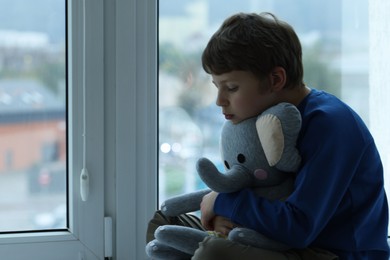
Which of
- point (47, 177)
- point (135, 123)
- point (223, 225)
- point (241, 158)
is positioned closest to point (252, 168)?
point (241, 158)

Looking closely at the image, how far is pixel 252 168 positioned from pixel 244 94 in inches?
5.8

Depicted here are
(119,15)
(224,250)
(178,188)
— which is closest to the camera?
(224,250)

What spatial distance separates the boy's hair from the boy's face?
0.01 metres

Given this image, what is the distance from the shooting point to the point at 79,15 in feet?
5.74

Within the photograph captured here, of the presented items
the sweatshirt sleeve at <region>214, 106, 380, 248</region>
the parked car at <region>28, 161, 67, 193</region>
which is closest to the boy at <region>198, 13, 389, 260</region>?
the sweatshirt sleeve at <region>214, 106, 380, 248</region>

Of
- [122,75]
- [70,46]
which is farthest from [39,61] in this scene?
[122,75]

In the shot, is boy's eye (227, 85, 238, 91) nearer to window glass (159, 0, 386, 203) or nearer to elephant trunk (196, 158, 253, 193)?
elephant trunk (196, 158, 253, 193)

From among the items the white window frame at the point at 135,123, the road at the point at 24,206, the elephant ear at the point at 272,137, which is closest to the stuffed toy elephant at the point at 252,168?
the elephant ear at the point at 272,137

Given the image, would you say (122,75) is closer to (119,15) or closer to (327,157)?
(119,15)

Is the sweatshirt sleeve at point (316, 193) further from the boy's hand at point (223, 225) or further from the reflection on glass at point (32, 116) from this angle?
the reflection on glass at point (32, 116)

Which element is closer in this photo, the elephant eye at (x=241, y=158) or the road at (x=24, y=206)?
the elephant eye at (x=241, y=158)

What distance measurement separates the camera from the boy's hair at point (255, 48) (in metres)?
1.32

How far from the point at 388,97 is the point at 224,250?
2.85ft

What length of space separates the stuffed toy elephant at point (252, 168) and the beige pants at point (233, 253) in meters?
0.02
